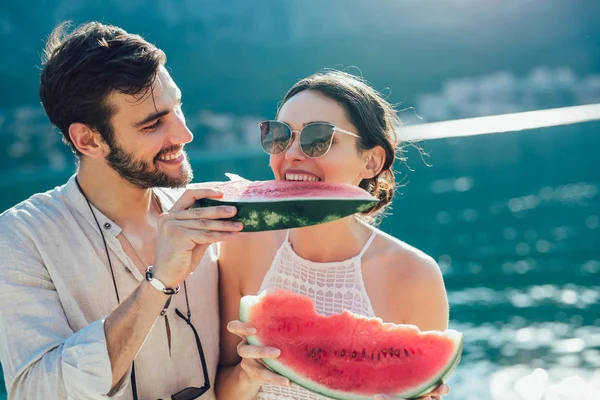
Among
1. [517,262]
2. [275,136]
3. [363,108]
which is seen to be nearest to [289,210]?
[275,136]

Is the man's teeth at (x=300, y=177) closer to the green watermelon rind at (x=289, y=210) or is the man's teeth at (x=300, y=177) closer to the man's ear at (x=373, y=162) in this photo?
the man's ear at (x=373, y=162)

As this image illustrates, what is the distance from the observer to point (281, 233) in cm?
366

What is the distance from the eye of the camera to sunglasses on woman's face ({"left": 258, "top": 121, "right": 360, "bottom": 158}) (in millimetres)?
3271

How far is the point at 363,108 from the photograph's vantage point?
11.5 feet

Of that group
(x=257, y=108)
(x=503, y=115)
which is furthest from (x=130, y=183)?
(x=503, y=115)

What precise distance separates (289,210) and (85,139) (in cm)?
133

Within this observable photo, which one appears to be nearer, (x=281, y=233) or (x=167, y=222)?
(x=167, y=222)

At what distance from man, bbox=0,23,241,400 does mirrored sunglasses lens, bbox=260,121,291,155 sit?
1.24 ft

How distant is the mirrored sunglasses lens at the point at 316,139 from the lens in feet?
10.7

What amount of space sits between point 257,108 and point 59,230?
109 metres

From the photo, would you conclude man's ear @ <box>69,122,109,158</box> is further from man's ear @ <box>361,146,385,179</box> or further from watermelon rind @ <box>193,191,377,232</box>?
man's ear @ <box>361,146,385,179</box>

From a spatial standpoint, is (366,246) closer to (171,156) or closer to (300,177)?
(300,177)

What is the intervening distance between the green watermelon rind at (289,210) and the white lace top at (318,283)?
2.19 feet

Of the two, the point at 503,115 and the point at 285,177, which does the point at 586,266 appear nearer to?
the point at 285,177
